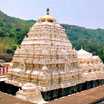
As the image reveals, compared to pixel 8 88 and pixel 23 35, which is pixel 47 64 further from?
pixel 23 35

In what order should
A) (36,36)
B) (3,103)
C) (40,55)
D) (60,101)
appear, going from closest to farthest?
1. (3,103)
2. (60,101)
3. (40,55)
4. (36,36)

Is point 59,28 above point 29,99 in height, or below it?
above

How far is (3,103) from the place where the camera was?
1717 cm

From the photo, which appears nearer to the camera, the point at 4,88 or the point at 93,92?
the point at 93,92

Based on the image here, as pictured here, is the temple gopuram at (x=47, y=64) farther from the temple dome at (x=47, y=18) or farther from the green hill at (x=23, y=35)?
the green hill at (x=23, y=35)

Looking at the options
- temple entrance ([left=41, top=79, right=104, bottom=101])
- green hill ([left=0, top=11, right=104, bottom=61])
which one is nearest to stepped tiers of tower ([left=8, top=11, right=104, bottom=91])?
temple entrance ([left=41, top=79, right=104, bottom=101])

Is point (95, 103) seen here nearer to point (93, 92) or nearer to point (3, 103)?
point (93, 92)

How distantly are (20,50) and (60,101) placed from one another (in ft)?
20.9

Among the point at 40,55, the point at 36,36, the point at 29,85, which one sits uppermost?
the point at 36,36

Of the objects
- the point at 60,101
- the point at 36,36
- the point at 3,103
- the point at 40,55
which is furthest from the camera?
the point at 36,36

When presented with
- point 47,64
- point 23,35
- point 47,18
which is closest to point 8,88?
point 47,64

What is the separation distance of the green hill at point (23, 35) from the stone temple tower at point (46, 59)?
20.8m

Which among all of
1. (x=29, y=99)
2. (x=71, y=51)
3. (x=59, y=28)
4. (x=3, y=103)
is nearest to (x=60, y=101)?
(x=29, y=99)

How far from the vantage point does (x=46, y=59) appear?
20688 millimetres
